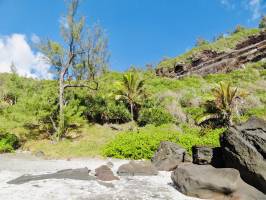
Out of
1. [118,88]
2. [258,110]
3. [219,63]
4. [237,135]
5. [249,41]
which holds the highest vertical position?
[249,41]

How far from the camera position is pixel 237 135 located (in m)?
11.2

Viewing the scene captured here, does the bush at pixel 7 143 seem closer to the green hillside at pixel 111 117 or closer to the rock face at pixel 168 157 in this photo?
the green hillside at pixel 111 117

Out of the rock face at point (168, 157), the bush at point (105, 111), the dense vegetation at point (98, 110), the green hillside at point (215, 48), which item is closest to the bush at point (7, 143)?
the dense vegetation at point (98, 110)

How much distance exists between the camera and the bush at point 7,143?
19.9 metres

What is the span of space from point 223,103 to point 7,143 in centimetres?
1569

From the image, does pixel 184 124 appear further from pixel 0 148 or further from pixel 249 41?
pixel 249 41

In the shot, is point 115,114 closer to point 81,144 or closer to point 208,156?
point 81,144

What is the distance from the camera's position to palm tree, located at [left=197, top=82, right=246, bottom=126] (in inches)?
1031

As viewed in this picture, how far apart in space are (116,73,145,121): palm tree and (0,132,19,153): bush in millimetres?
9748

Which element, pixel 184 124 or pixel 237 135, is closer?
pixel 237 135

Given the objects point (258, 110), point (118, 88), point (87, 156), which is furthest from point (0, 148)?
point (258, 110)

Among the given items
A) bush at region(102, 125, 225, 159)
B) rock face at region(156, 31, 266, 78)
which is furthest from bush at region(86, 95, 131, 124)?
rock face at region(156, 31, 266, 78)

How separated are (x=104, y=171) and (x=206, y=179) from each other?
3.60 meters

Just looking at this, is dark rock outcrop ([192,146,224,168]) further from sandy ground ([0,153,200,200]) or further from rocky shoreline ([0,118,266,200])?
sandy ground ([0,153,200,200])
